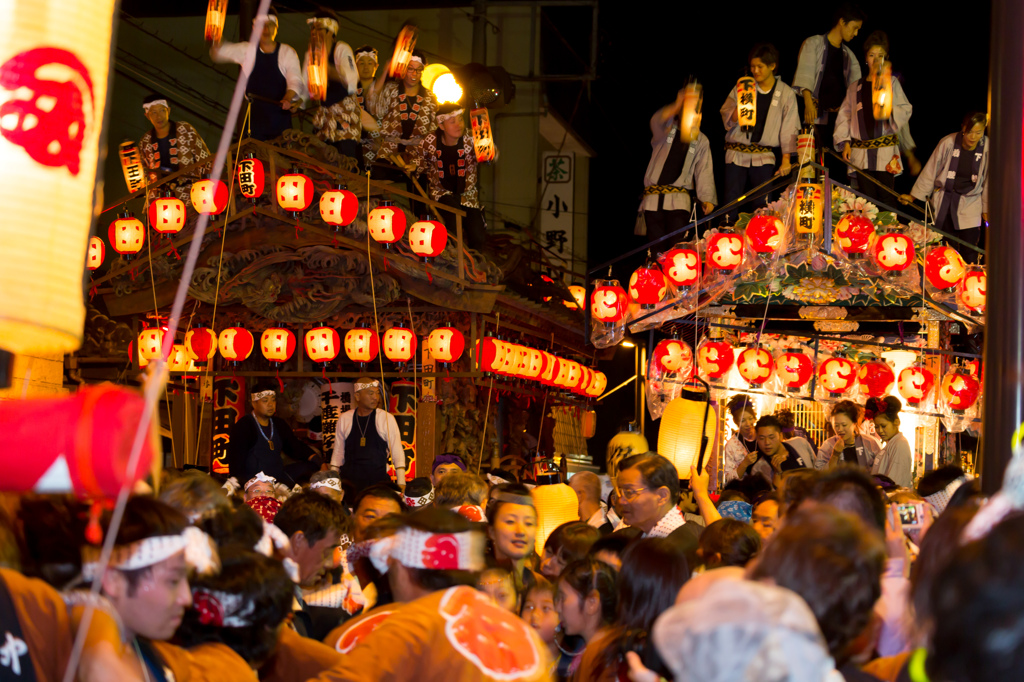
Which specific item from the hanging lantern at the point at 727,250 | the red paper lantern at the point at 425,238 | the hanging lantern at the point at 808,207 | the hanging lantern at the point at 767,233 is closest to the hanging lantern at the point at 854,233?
the hanging lantern at the point at 808,207

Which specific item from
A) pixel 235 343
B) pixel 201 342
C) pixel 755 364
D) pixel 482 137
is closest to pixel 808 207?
pixel 755 364

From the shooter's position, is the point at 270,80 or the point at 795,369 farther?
Answer: the point at 795,369

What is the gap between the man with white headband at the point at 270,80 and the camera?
1252 centimetres

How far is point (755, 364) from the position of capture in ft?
42.4

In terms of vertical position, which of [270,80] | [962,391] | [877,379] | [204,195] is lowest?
[962,391]

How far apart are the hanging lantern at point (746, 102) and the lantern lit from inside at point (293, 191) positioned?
197 inches

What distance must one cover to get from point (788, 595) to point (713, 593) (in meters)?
0.16

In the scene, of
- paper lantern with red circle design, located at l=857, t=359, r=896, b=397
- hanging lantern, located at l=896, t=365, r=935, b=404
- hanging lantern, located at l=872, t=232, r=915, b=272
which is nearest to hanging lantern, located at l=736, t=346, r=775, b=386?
paper lantern with red circle design, located at l=857, t=359, r=896, b=397

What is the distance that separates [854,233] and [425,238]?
476 centimetres

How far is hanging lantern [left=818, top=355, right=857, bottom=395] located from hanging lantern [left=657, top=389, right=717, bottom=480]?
12.7 ft

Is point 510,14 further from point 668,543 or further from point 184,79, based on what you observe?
point 668,543

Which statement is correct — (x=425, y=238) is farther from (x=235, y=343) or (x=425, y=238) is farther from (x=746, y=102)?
(x=746, y=102)

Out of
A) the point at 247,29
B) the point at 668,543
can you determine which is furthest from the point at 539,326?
the point at 668,543

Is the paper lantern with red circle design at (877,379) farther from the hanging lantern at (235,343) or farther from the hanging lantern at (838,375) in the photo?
the hanging lantern at (235,343)
